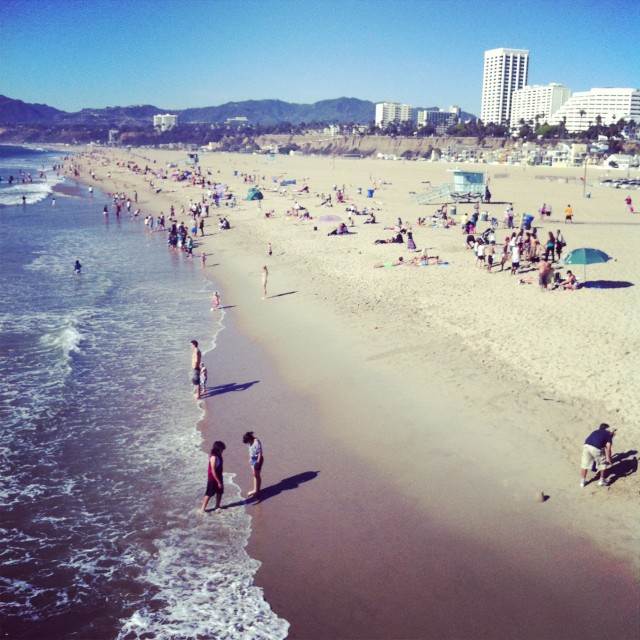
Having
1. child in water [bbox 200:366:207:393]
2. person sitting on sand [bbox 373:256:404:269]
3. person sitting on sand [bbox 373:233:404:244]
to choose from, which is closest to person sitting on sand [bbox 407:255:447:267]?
person sitting on sand [bbox 373:256:404:269]

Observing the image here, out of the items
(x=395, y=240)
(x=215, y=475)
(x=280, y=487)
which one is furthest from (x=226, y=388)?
(x=395, y=240)

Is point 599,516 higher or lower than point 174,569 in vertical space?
higher

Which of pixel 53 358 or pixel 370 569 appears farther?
pixel 53 358

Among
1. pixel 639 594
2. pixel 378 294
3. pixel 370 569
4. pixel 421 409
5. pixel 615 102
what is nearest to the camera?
pixel 639 594

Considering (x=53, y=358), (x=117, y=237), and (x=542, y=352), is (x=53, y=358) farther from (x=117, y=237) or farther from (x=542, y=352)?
(x=117, y=237)

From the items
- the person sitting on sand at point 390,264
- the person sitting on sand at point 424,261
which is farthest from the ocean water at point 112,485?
the person sitting on sand at point 424,261

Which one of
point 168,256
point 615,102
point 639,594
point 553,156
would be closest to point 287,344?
point 639,594

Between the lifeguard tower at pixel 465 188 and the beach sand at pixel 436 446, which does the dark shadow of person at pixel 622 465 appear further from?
the lifeguard tower at pixel 465 188
